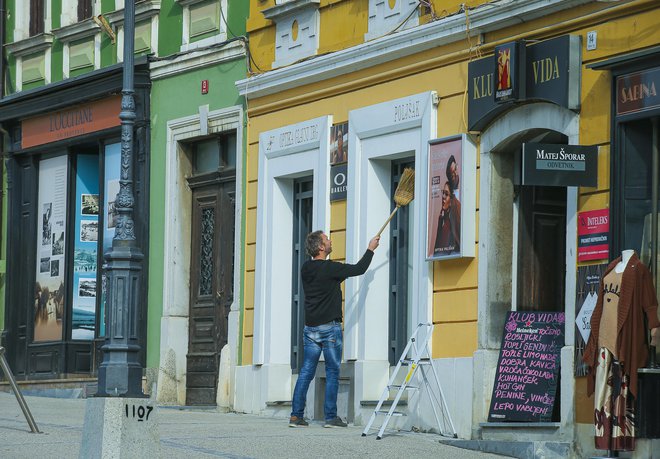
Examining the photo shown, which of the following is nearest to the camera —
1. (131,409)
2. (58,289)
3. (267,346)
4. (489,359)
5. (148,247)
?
(131,409)

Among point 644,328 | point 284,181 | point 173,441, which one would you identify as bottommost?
point 173,441

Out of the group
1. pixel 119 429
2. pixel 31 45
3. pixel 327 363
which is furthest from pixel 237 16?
pixel 119 429

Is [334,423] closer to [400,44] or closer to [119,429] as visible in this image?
[400,44]

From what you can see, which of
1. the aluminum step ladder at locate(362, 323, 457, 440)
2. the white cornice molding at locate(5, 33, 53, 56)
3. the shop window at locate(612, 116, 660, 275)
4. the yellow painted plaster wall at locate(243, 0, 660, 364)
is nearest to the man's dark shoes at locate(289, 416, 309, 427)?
the aluminum step ladder at locate(362, 323, 457, 440)

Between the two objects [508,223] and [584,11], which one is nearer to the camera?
[584,11]

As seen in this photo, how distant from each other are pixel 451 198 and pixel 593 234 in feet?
7.34

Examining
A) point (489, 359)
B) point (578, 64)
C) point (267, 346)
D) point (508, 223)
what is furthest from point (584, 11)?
point (267, 346)

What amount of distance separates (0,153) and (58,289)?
2622mm

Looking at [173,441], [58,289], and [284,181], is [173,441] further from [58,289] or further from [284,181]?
[58,289]

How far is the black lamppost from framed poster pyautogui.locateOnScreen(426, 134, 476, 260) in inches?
149

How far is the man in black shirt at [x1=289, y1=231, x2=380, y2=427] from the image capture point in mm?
16922

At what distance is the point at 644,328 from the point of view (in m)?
13.9

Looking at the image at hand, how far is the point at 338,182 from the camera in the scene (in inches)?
752

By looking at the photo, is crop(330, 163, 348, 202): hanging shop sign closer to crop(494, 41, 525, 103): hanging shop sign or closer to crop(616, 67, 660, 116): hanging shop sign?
crop(494, 41, 525, 103): hanging shop sign
